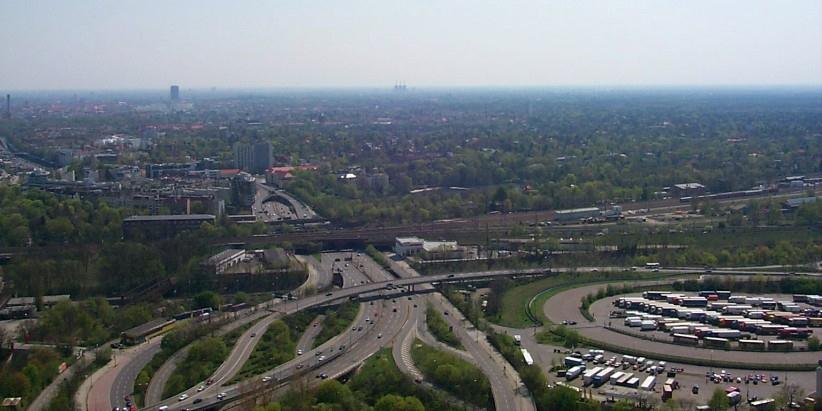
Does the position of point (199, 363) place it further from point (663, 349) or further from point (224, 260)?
point (663, 349)

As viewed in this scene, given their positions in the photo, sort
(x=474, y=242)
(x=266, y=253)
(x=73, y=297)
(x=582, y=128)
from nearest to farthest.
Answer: (x=73, y=297), (x=266, y=253), (x=474, y=242), (x=582, y=128)

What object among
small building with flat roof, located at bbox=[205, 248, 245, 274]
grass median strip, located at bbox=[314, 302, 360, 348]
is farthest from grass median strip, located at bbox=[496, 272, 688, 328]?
small building with flat roof, located at bbox=[205, 248, 245, 274]

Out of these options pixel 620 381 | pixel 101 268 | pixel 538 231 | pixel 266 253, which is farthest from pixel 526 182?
pixel 620 381

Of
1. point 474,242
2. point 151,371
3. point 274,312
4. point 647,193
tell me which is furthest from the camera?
point 647,193

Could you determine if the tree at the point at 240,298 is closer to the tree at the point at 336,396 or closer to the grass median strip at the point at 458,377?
the grass median strip at the point at 458,377

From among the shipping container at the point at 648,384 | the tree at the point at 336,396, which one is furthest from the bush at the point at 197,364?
the shipping container at the point at 648,384

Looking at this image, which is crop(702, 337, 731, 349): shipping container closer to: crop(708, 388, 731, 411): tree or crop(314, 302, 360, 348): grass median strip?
crop(708, 388, 731, 411): tree

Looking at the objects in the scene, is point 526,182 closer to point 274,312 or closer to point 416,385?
point 274,312
